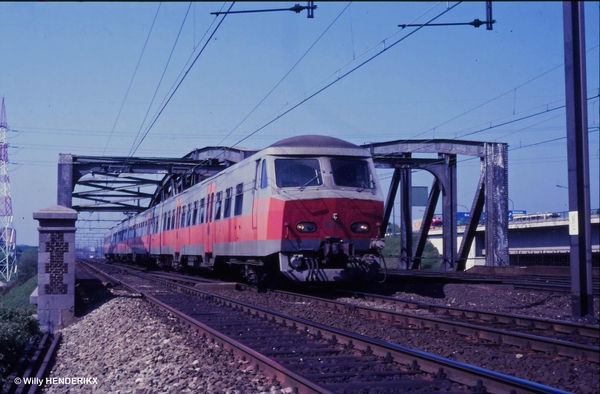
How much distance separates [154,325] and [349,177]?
5642 millimetres

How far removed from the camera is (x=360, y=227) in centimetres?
1374

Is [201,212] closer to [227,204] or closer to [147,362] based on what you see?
[227,204]

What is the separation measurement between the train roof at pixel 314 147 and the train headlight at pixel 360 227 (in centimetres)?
159

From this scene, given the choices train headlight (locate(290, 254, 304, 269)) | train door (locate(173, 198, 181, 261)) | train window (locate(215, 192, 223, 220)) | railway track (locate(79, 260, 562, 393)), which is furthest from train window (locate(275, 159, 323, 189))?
train door (locate(173, 198, 181, 261))

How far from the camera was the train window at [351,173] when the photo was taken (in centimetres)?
1394

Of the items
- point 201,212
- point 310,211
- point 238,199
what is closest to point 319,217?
point 310,211

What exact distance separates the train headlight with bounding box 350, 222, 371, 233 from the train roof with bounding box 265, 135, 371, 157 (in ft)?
5.22

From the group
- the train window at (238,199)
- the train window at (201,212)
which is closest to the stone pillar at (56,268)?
the train window at (238,199)

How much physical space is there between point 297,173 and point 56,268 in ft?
18.2

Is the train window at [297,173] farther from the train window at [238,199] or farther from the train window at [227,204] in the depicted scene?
the train window at [227,204]

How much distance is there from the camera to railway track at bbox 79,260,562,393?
585cm

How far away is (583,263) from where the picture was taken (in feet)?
36.3

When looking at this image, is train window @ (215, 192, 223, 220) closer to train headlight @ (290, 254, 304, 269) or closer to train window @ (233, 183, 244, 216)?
train window @ (233, 183, 244, 216)

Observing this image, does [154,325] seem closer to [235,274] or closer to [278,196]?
[278,196]
